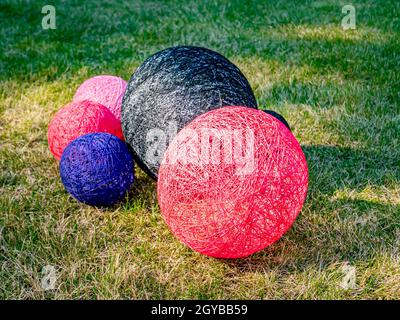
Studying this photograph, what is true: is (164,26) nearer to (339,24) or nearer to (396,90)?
(339,24)

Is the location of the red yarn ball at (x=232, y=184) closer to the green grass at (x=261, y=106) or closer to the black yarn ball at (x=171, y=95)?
the green grass at (x=261, y=106)

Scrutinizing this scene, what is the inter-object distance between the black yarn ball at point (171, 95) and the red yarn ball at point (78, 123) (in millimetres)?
332

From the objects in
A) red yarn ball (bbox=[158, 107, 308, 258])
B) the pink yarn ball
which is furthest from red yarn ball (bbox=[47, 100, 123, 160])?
red yarn ball (bbox=[158, 107, 308, 258])

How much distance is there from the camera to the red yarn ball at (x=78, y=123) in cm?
386

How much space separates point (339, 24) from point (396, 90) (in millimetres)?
2539

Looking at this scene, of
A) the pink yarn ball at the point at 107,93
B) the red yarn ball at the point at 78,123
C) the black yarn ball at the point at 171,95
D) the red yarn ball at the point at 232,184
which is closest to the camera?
the red yarn ball at the point at 232,184

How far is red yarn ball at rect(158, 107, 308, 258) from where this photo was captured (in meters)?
2.72

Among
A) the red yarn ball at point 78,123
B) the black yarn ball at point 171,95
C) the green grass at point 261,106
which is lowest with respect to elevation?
the green grass at point 261,106

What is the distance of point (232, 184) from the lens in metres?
2.71

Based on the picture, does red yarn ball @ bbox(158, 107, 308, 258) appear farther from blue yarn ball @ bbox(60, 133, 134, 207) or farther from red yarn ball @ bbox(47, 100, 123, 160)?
red yarn ball @ bbox(47, 100, 123, 160)

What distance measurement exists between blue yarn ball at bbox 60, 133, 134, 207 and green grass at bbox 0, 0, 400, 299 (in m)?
0.16

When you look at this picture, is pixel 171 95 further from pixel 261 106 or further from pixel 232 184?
pixel 261 106

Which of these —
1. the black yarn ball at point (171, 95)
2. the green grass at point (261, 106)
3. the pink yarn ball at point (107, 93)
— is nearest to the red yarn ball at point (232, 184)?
the green grass at point (261, 106)

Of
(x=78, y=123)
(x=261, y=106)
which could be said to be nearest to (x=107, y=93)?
(x=78, y=123)
